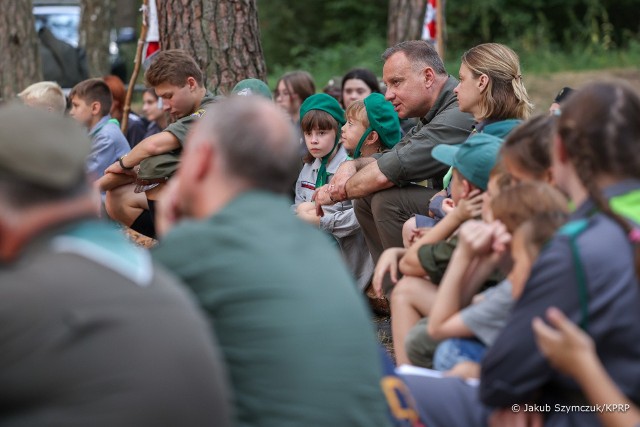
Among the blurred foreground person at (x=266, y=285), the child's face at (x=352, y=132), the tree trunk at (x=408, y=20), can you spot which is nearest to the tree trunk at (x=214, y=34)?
the child's face at (x=352, y=132)

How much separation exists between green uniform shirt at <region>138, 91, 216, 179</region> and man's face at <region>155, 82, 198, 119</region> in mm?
94

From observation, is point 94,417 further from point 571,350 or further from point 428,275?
point 428,275

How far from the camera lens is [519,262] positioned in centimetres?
350

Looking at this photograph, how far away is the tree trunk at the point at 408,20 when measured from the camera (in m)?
12.6

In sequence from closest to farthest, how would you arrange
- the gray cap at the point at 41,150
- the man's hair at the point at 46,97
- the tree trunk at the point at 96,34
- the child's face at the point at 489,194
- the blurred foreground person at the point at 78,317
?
the blurred foreground person at the point at 78,317 < the gray cap at the point at 41,150 < the child's face at the point at 489,194 < the man's hair at the point at 46,97 < the tree trunk at the point at 96,34

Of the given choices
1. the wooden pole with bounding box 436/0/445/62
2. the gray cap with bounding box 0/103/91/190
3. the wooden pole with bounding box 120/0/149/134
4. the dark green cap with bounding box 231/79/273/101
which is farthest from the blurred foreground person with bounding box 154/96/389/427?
the wooden pole with bounding box 436/0/445/62

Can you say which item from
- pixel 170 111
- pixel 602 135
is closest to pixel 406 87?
pixel 170 111

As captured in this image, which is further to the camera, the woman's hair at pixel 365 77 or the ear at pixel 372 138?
the woman's hair at pixel 365 77

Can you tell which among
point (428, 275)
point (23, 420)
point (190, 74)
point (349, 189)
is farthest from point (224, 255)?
point (190, 74)

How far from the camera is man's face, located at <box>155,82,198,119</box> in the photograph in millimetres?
7084

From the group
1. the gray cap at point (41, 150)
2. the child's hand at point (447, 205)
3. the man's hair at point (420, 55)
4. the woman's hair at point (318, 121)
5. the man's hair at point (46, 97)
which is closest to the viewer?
the gray cap at point (41, 150)

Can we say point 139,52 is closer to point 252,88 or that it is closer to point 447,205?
point 252,88

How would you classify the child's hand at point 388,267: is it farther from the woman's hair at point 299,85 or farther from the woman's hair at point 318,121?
the woman's hair at point 299,85

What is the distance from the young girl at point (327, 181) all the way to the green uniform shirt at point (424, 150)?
72 cm
